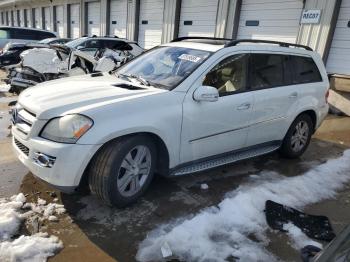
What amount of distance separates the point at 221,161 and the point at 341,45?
7.50 m

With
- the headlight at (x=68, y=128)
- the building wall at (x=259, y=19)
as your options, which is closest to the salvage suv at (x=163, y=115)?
the headlight at (x=68, y=128)

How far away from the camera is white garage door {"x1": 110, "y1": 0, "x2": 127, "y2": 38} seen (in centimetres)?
1836

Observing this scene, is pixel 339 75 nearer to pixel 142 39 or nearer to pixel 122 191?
pixel 122 191

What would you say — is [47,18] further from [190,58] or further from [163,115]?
[163,115]

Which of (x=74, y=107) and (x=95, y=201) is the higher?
(x=74, y=107)

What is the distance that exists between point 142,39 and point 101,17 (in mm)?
4391

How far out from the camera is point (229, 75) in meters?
4.17

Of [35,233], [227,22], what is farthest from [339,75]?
[35,233]

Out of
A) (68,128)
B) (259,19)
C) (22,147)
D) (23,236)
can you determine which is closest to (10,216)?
(23,236)

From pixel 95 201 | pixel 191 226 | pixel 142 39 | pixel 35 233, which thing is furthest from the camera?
pixel 142 39

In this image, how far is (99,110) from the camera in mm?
3158

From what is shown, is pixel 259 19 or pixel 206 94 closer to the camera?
pixel 206 94

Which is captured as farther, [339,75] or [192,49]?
[339,75]

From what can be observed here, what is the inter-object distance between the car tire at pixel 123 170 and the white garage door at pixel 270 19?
8795 millimetres
